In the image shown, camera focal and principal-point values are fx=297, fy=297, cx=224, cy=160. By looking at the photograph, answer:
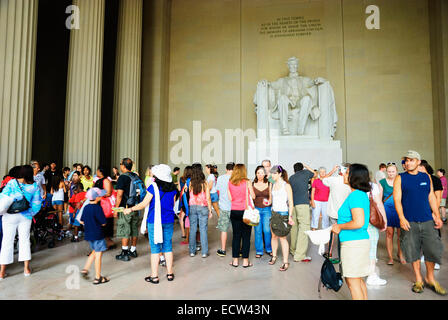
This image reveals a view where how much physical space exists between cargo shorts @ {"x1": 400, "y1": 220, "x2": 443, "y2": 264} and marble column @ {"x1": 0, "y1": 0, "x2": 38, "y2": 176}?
24.4 feet

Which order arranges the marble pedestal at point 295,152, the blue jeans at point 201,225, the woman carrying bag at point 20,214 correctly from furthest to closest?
1. the marble pedestal at point 295,152
2. the blue jeans at point 201,225
3. the woman carrying bag at point 20,214

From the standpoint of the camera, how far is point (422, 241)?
12.3 ft

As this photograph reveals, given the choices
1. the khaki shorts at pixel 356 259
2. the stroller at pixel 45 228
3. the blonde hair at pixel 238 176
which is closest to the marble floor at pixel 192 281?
the stroller at pixel 45 228

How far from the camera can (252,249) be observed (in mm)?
5789

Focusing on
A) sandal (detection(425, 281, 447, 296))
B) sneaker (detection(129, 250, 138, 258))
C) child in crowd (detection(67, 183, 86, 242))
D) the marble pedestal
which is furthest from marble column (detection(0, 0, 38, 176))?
sandal (detection(425, 281, 447, 296))

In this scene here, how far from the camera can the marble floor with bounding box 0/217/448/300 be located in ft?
11.7

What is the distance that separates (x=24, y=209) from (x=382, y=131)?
12.9 meters

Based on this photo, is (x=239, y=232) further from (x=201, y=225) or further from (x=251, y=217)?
(x=201, y=225)

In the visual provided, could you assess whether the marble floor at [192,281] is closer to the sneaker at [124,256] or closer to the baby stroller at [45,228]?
the sneaker at [124,256]

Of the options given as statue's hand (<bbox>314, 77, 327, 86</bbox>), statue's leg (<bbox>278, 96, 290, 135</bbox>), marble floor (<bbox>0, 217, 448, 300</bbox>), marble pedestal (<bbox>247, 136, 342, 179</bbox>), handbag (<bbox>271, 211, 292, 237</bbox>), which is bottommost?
marble floor (<bbox>0, 217, 448, 300</bbox>)

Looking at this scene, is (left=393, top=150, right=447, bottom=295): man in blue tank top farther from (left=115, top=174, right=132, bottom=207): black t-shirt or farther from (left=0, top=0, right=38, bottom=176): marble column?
(left=0, top=0, right=38, bottom=176): marble column

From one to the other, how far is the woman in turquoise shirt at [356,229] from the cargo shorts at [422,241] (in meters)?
1.42

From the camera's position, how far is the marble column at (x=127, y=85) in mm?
11664

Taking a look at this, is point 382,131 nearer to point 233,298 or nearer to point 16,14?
point 233,298
